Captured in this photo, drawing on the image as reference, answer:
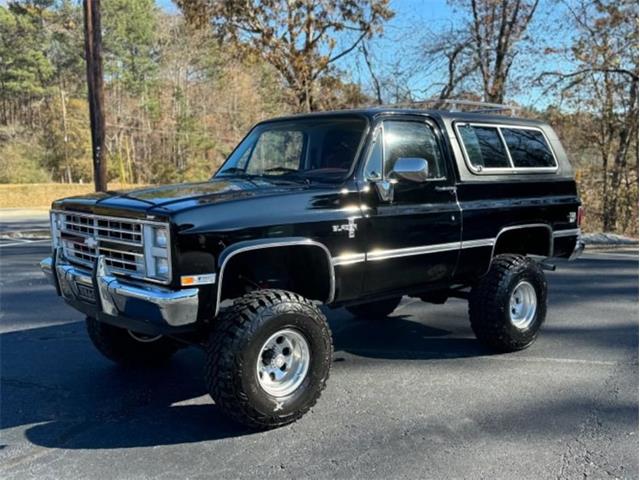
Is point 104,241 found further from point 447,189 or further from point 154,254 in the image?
point 447,189

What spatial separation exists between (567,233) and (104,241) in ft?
14.1

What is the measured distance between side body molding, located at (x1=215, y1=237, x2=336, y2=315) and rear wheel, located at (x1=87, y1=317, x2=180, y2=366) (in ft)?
4.86

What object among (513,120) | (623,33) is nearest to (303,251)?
(513,120)

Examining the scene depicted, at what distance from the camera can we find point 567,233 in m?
5.81

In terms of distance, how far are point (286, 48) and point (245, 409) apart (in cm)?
1473

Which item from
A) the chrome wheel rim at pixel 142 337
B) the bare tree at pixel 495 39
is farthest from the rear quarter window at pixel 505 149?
the bare tree at pixel 495 39

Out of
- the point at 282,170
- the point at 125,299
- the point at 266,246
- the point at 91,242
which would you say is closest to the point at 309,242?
the point at 266,246

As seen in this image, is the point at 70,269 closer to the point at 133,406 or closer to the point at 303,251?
the point at 133,406

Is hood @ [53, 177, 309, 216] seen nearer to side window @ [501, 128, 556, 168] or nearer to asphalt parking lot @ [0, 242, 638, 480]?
asphalt parking lot @ [0, 242, 638, 480]

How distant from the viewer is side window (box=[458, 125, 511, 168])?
16.9 feet

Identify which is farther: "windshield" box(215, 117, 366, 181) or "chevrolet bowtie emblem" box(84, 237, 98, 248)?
"windshield" box(215, 117, 366, 181)

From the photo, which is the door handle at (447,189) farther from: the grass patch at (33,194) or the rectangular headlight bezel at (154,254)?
the grass patch at (33,194)

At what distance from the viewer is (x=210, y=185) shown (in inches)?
175

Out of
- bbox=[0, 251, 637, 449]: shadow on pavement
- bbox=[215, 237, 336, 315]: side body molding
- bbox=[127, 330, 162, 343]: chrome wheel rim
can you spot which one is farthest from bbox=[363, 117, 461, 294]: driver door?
bbox=[127, 330, 162, 343]: chrome wheel rim
